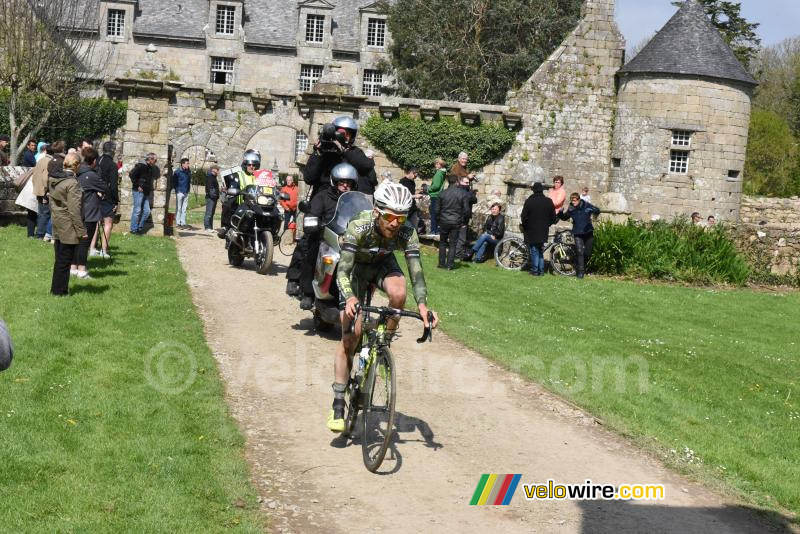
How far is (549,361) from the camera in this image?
1077cm

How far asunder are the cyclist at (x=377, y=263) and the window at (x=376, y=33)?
4779 centimetres

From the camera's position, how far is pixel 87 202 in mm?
14227

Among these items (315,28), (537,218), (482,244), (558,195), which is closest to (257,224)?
(537,218)

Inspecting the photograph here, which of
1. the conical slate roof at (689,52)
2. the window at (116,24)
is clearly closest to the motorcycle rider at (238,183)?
the conical slate roof at (689,52)

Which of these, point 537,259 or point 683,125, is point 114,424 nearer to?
point 537,259

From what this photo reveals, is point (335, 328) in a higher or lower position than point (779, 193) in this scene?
lower

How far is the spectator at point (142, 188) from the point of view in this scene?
19438mm

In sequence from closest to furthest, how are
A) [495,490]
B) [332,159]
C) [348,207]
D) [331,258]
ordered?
[495,490] < [348,207] < [331,258] < [332,159]

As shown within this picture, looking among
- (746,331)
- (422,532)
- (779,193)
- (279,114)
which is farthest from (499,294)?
(779,193)

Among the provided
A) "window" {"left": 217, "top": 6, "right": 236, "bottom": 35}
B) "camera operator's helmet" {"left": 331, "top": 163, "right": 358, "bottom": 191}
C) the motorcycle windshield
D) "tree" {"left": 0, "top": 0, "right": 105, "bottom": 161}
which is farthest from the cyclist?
"window" {"left": 217, "top": 6, "right": 236, "bottom": 35}

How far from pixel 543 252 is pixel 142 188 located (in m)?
7.83

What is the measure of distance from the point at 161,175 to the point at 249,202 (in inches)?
200

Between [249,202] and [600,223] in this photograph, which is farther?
[600,223]

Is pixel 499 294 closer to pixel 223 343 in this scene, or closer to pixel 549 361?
pixel 549 361
